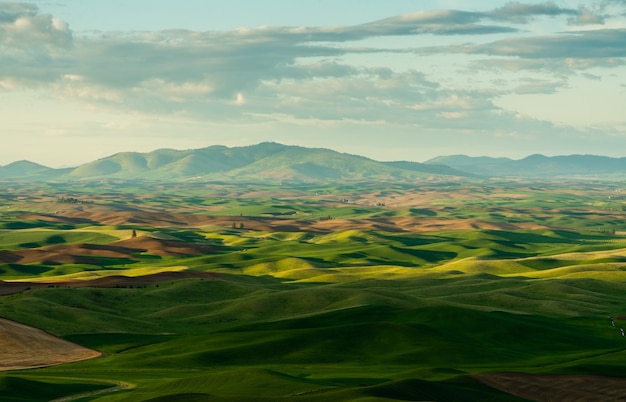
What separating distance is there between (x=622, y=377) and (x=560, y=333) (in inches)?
1114

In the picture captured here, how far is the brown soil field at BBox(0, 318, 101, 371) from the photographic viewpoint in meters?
86.5

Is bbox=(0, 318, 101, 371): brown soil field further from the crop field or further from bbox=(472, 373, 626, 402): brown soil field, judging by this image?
bbox=(472, 373, 626, 402): brown soil field

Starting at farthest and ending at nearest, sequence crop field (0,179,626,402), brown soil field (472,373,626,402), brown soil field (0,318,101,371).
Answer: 1. brown soil field (0,318,101,371)
2. crop field (0,179,626,402)
3. brown soil field (472,373,626,402)

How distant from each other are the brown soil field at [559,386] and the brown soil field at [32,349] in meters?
41.0

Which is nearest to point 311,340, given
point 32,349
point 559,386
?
point 32,349

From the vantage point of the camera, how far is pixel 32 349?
303ft

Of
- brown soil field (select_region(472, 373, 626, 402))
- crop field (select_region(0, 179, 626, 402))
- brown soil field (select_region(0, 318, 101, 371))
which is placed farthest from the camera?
brown soil field (select_region(0, 318, 101, 371))

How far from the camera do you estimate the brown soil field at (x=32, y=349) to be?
86.5 metres

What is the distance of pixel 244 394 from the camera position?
66875mm

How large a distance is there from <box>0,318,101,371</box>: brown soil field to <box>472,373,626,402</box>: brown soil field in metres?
41.0

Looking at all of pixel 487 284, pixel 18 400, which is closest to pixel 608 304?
pixel 487 284

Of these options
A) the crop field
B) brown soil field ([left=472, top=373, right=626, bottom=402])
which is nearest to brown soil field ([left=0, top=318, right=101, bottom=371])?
the crop field

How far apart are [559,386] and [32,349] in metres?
51.8

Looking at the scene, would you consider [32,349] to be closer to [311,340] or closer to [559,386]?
[311,340]
